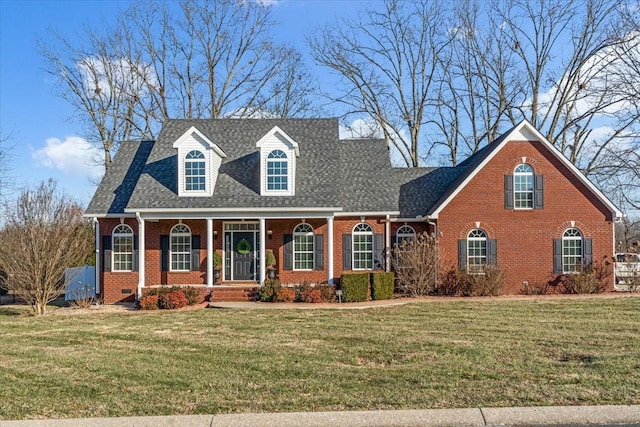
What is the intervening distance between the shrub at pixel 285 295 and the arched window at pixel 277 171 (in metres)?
4.06

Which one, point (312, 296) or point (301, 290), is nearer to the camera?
point (312, 296)

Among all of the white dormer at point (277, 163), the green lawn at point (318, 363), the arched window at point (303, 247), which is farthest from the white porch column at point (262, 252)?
the green lawn at point (318, 363)

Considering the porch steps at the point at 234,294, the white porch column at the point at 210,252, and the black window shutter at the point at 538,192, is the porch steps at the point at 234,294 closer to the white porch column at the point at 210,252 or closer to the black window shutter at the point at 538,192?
the white porch column at the point at 210,252

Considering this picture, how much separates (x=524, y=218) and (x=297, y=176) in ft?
29.3

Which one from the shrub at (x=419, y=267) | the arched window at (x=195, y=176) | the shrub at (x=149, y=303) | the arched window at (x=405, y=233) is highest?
the arched window at (x=195, y=176)

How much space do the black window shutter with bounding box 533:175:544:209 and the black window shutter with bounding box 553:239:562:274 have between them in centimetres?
149

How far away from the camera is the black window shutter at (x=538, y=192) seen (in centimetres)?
2033

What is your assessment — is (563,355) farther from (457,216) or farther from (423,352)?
(457,216)

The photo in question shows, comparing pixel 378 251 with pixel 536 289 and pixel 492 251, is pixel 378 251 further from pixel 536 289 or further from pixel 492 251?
pixel 536 289

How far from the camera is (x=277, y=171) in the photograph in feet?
66.4

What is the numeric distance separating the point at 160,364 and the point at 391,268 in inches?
535

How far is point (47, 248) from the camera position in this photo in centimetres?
1612

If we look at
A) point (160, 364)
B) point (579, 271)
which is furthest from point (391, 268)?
point (160, 364)

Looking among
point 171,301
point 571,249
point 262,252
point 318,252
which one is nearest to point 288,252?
point 318,252
